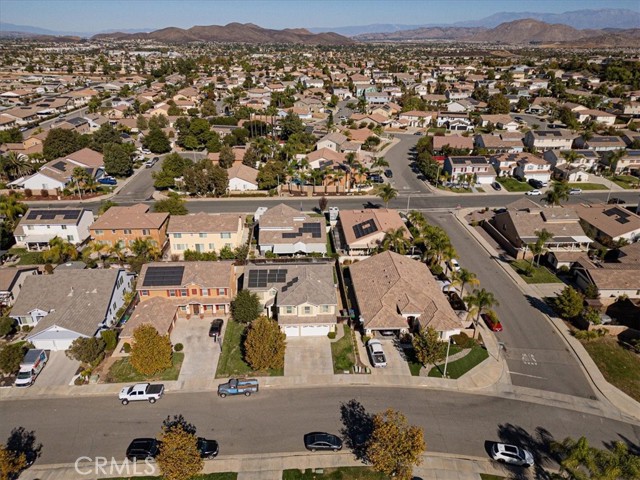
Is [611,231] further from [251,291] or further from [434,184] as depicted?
[251,291]

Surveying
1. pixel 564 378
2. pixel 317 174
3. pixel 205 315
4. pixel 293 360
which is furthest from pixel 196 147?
pixel 564 378

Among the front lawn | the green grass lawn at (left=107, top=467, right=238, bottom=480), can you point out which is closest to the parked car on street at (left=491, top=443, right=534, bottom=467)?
the green grass lawn at (left=107, top=467, right=238, bottom=480)

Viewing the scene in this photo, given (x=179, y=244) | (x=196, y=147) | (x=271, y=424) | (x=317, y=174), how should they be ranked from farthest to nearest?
1. (x=196, y=147)
2. (x=317, y=174)
3. (x=179, y=244)
4. (x=271, y=424)

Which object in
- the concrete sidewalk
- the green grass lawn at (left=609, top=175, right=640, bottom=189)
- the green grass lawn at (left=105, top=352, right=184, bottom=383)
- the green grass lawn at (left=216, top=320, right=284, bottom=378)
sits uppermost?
the green grass lawn at (left=609, top=175, right=640, bottom=189)

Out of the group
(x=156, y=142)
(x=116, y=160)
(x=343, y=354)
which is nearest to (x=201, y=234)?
(x=343, y=354)

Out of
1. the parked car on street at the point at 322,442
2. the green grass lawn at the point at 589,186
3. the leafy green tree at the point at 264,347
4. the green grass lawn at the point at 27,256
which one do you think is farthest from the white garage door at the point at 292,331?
the green grass lawn at the point at 589,186

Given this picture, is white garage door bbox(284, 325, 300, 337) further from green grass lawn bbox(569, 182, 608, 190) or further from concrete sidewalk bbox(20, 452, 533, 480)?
green grass lawn bbox(569, 182, 608, 190)

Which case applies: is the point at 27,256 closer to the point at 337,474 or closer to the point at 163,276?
the point at 163,276
